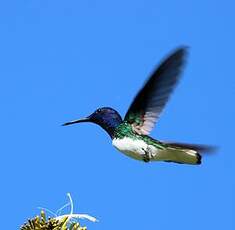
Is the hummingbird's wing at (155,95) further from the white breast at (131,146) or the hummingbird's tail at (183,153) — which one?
the hummingbird's tail at (183,153)

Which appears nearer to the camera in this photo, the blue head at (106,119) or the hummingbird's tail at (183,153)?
the hummingbird's tail at (183,153)

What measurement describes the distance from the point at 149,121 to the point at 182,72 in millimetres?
945

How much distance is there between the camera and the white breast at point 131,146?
6277mm

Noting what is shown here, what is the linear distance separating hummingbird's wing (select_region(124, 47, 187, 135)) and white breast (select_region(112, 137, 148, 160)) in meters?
0.28

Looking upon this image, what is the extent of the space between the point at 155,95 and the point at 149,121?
43 centimetres

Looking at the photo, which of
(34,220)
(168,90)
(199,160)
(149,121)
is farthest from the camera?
(149,121)

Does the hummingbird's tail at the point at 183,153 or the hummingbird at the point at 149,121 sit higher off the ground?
the hummingbird at the point at 149,121

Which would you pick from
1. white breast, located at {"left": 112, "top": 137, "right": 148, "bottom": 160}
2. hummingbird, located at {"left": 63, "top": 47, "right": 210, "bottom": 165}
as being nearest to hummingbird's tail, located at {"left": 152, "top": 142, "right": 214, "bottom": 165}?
hummingbird, located at {"left": 63, "top": 47, "right": 210, "bottom": 165}

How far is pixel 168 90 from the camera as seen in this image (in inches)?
249

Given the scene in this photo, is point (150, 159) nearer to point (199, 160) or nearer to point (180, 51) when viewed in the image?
point (199, 160)

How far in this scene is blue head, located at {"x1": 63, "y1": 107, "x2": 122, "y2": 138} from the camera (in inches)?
264

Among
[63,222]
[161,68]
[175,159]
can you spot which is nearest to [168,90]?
[161,68]

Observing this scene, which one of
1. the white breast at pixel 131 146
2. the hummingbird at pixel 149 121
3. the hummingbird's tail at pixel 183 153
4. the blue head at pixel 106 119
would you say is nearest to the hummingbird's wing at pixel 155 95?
the hummingbird at pixel 149 121

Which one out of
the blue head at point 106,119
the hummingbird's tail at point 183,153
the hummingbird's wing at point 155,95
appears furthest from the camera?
the blue head at point 106,119
